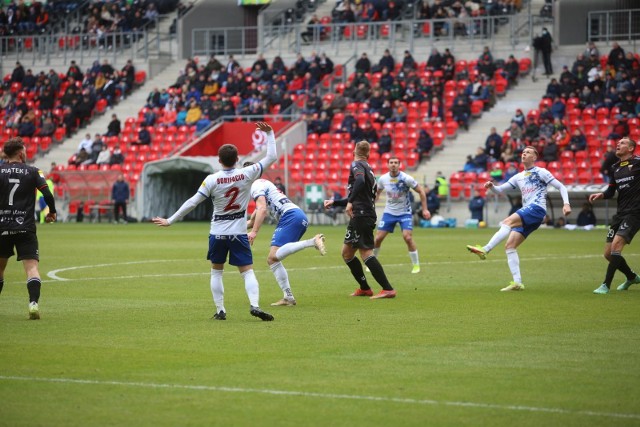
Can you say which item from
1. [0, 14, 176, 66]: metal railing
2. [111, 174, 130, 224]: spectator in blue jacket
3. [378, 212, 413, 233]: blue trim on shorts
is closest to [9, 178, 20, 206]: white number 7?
[378, 212, 413, 233]: blue trim on shorts

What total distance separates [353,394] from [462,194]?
111 feet

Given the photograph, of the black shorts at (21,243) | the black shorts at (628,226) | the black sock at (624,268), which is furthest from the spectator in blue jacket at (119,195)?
the black shorts at (21,243)

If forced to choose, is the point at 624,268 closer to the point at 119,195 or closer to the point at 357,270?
the point at 357,270

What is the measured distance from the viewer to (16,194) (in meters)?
12.9

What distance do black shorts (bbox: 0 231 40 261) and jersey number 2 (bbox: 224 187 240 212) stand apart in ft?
7.72

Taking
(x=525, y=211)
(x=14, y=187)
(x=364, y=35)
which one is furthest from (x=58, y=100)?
(x=14, y=187)

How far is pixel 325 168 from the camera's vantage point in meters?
44.8

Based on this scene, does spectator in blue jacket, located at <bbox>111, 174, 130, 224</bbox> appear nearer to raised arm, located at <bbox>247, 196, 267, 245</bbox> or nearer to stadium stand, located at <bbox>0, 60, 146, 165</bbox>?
stadium stand, located at <bbox>0, 60, 146, 165</bbox>

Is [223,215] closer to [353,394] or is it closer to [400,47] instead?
[353,394]

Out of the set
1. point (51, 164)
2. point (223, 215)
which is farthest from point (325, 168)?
point (223, 215)

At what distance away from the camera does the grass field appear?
308 inches

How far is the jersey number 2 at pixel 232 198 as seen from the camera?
41.5ft

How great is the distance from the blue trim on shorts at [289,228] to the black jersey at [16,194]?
3599 millimetres

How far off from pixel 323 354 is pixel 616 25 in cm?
3794
